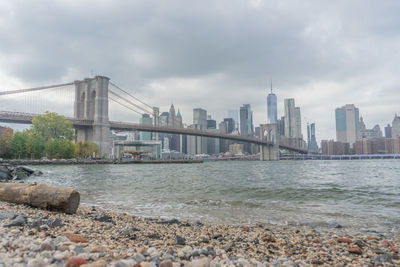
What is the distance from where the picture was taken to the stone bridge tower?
5591 centimetres

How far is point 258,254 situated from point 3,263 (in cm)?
269

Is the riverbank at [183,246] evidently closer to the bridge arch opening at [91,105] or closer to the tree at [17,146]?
the tree at [17,146]

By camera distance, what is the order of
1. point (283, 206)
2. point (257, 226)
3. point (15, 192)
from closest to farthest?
point (257, 226) → point (15, 192) → point (283, 206)

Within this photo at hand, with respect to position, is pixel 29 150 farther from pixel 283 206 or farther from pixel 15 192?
pixel 283 206

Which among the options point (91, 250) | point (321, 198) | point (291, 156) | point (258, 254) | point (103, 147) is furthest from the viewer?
point (291, 156)

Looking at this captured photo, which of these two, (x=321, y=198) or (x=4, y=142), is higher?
(x=4, y=142)

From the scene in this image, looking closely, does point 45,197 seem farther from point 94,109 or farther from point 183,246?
point 94,109

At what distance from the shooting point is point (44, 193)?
541 centimetres

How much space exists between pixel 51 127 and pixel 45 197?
174ft

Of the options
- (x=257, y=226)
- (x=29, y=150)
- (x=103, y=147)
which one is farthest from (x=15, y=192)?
(x=103, y=147)

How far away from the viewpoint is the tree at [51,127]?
→ 49.9 meters

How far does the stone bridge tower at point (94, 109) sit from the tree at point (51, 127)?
18.9 ft

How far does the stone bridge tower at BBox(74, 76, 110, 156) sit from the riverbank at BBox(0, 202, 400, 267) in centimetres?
5494

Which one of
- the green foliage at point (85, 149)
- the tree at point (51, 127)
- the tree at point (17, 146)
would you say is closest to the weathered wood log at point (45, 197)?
the tree at point (17, 146)
